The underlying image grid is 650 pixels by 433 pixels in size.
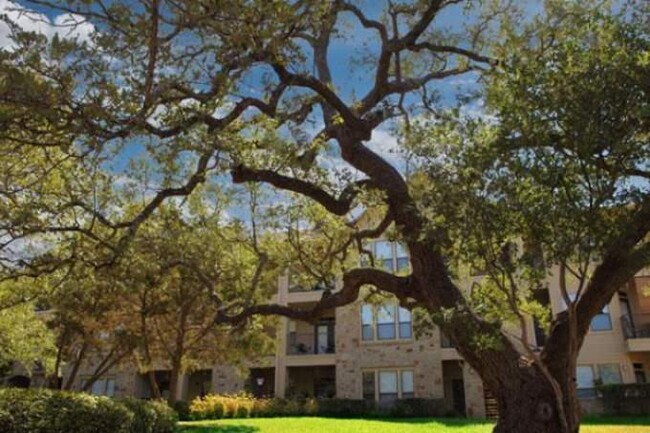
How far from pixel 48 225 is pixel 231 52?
477 centimetres

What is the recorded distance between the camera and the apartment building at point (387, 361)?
74.5 feet

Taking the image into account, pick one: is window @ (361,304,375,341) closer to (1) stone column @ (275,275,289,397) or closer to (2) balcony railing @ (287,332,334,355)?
(2) balcony railing @ (287,332,334,355)

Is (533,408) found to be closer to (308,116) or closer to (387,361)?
(308,116)

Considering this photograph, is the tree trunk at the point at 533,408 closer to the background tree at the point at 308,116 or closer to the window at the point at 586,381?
the background tree at the point at 308,116

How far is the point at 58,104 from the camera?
599 cm

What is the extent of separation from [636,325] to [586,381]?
10.3 ft

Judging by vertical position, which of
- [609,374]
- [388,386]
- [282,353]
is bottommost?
[388,386]

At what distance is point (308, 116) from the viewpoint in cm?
1043

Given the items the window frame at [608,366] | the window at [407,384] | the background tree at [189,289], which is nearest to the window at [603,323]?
the window frame at [608,366]

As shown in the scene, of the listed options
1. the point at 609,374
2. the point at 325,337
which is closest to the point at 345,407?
the point at 325,337

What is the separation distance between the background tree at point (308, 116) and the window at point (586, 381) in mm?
14420

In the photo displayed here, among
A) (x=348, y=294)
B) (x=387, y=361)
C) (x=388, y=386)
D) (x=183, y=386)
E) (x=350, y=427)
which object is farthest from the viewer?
(x=183, y=386)

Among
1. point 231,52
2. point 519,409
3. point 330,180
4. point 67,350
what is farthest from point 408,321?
point 231,52

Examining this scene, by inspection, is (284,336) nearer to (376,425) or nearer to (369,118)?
(376,425)
